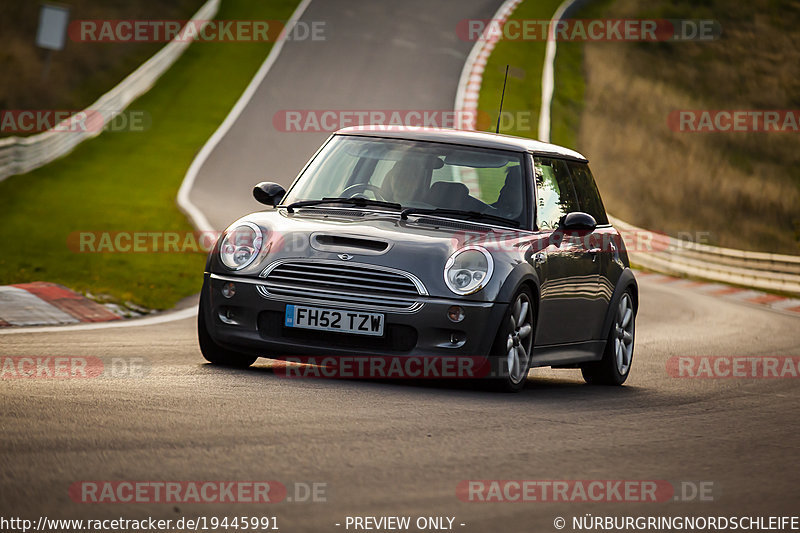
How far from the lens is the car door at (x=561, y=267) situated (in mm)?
8725

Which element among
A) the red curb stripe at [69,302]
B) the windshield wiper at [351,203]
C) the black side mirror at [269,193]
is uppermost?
the windshield wiper at [351,203]

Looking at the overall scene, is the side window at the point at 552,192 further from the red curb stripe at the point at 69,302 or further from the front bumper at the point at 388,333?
the red curb stripe at the point at 69,302

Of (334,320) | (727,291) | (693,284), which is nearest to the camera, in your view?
(334,320)

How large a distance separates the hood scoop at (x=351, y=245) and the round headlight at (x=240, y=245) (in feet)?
1.29

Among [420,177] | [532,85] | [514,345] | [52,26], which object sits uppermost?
[420,177]

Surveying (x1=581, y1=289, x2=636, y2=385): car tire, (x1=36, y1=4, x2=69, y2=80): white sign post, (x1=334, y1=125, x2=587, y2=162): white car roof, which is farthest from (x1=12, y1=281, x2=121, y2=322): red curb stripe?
(x1=36, y1=4, x2=69, y2=80): white sign post

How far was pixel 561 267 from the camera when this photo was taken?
29.3ft

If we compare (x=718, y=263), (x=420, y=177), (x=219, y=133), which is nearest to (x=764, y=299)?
(x=718, y=263)

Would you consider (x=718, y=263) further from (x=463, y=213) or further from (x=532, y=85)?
(x=463, y=213)

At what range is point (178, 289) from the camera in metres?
14.1

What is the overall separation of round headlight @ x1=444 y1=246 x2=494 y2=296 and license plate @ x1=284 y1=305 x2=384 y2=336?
0.49 m

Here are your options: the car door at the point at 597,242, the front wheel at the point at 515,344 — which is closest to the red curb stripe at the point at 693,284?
the car door at the point at 597,242

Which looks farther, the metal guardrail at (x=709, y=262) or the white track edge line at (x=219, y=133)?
the metal guardrail at (x=709, y=262)

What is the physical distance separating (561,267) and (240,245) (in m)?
2.18
